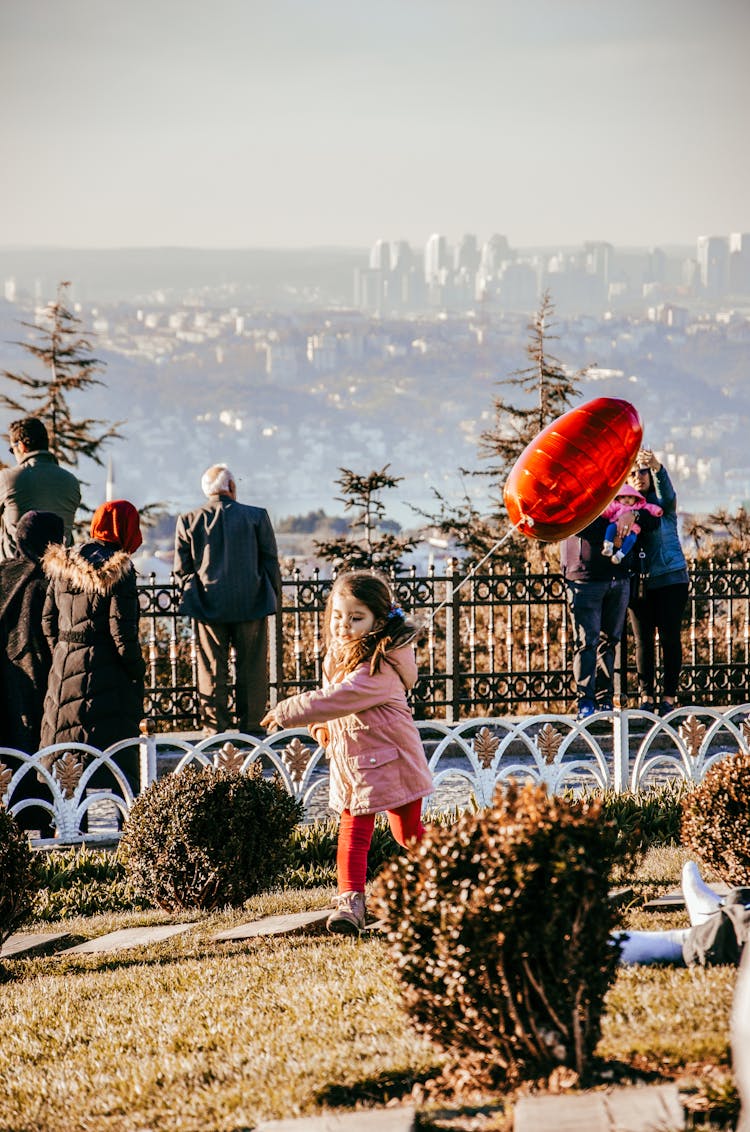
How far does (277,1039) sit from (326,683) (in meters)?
1.74

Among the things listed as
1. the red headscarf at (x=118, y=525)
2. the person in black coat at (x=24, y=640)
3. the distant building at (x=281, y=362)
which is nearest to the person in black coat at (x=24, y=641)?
the person in black coat at (x=24, y=640)

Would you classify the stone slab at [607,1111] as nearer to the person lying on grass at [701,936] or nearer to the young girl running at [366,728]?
the person lying on grass at [701,936]

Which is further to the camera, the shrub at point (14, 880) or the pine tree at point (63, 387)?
A: the pine tree at point (63, 387)

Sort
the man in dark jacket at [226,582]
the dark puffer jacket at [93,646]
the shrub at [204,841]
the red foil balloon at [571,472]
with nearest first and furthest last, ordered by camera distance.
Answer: the shrub at [204,841], the dark puffer jacket at [93,646], the red foil balloon at [571,472], the man in dark jacket at [226,582]

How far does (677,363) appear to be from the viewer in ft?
303

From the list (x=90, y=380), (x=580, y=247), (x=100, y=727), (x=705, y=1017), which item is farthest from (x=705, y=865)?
(x=580, y=247)

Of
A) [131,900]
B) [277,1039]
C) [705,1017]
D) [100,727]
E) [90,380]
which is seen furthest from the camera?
[90,380]

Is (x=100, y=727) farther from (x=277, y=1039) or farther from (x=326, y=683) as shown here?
(x=277, y=1039)

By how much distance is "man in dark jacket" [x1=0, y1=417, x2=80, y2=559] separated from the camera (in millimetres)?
9055

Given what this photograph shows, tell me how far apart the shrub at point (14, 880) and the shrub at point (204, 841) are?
A: 27.1 inches

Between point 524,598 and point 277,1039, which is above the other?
point 524,598

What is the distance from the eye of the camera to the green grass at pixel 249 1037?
3.59 meters

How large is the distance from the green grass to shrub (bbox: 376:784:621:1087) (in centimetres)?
14

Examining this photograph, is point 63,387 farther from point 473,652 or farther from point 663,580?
point 663,580
